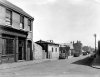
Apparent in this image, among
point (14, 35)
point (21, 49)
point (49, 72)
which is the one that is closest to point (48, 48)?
point (21, 49)

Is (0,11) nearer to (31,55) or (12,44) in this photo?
(12,44)

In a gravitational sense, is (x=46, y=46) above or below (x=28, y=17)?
below

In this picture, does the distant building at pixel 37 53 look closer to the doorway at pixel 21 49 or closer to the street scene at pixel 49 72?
the doorway at pixel 21 49

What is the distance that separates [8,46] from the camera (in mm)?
26156

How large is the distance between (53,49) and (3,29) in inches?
1170

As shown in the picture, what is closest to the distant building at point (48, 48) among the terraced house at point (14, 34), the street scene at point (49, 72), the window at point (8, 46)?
the terraced house at point (14, 34)

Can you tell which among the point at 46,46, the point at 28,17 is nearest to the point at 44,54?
the point at 46,46

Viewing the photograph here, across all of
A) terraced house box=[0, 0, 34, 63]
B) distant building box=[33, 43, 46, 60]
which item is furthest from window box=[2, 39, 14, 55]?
distant building box=[33, 43, 46, 60]

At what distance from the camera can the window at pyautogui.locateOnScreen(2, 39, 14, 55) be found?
25.1 meters

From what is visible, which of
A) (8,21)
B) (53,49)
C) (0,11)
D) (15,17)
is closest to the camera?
Result: (0,11)

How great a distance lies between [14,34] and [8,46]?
6.97 feet

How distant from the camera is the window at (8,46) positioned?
25.1 m

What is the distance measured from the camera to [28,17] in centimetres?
3300

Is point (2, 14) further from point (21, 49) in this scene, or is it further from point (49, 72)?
point (49, 72)
